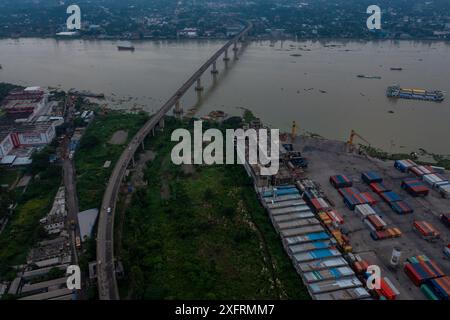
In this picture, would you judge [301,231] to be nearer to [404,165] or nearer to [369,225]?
[369,225]

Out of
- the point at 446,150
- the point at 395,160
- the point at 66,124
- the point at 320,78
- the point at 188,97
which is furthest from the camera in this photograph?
the point at 320,78

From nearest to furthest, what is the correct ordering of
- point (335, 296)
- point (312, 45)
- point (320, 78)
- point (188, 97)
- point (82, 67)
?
1. point (335, 296)
2. point (188, 97)
3. point (320, 78)
4. point (82, 67)
5. point (312, 45)

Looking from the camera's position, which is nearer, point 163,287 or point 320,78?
point 163,287

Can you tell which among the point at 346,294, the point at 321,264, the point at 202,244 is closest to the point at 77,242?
the point at 202,244

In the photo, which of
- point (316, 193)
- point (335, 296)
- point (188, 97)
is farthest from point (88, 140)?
point (335, 296)

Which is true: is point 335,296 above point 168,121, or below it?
below

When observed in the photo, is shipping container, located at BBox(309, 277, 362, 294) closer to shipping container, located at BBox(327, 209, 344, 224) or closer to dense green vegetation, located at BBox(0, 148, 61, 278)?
shipping container, located at BBox(327, 209, 344, 224)
